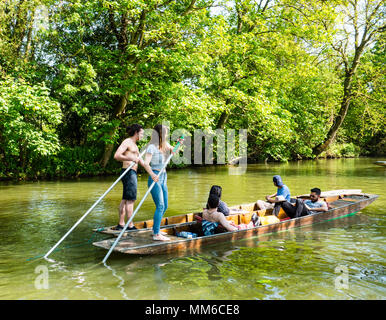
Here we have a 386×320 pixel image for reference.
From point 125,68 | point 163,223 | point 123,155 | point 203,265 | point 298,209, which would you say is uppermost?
point 125,68

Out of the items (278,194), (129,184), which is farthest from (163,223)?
(278,194)

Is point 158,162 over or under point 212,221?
over

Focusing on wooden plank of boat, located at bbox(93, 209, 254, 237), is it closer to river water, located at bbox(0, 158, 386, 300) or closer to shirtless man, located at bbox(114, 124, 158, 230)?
shirtless man, located at bbox(114, 124, 158, 230)

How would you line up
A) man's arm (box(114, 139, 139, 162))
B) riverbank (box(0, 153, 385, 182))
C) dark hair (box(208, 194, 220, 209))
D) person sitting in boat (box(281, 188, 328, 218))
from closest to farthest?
man's arm (box(114, 139, 139, 162)) < dark hair (box(208, 194, 220, 209)) < person sitting in boat (box(281, 188, 328, 218)) < riverbank (box(0, 153, 385, 182))

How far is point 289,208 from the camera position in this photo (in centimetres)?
808

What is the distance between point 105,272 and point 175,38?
1271cm

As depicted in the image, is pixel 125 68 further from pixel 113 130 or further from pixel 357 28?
pixel 357 28

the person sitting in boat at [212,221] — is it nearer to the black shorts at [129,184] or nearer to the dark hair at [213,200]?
the dark hair at [213,200]

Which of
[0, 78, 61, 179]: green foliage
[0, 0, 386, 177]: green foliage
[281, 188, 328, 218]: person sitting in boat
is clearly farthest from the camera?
[0, 0, 386, 177]: green foliage

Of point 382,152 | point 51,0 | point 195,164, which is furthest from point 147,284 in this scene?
point 382,152

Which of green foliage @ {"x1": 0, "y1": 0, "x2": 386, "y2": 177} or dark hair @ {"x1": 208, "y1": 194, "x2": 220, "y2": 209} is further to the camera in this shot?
green foliage @ {"x1": 0, "y1": 0, "x2": 386, "y2": 177}

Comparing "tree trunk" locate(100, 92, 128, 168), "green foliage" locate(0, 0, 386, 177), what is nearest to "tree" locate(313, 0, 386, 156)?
"green foliage" locate(0, 0, 386, 177)

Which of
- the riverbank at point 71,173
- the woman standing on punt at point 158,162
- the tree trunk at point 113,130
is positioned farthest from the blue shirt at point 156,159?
the riverbank at point 71,173

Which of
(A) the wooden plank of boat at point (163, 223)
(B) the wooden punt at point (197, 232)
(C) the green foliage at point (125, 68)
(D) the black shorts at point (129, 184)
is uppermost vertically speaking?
(C) the green foliage at point (125, 68)
